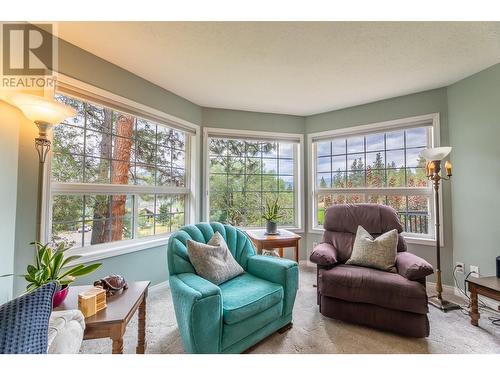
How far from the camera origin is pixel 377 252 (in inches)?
81.4

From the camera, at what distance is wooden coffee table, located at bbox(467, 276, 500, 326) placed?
1.69 m

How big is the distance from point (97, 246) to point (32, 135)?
1.10 meters

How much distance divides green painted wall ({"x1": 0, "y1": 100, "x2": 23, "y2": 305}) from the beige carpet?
778mm

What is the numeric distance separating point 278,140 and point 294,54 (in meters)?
1.58

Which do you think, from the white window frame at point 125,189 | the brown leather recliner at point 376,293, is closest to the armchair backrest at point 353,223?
the brown leather recliner at point 376,293

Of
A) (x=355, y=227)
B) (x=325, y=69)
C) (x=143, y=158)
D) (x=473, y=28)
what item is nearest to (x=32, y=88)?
(x=143, y=158)

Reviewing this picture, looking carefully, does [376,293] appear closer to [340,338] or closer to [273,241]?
[340,338]

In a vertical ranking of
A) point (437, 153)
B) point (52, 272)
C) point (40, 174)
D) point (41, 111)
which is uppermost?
point (41, 111)

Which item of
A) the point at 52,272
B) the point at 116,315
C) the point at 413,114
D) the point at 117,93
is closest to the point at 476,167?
the point at 413,114

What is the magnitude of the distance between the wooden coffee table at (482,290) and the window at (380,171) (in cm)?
97

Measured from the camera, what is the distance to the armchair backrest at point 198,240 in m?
1.68

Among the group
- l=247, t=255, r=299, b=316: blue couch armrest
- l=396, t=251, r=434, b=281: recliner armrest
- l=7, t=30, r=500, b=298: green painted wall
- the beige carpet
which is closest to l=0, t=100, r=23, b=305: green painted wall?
l=7, t=30, r=500, b=298: green painted wall

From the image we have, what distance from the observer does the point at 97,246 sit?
2119 millimetres
